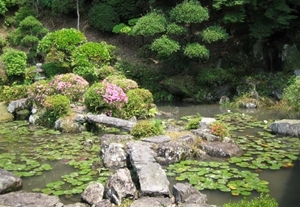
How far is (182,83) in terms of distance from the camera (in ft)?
49.9

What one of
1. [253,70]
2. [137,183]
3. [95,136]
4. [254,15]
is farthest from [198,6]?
[137,183]

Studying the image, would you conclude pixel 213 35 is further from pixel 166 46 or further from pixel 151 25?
pixel 151 25

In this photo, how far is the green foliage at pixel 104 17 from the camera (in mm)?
19328

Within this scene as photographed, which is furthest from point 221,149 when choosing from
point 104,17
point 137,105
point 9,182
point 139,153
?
point 104,17

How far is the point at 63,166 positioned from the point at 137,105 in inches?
169

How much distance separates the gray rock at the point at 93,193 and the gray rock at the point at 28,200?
0.42 metres

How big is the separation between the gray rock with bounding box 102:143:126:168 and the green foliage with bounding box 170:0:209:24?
7.55m

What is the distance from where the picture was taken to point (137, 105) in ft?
38.3

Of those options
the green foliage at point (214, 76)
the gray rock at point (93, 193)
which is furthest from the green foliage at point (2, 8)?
the gray rock at point (93, 193)

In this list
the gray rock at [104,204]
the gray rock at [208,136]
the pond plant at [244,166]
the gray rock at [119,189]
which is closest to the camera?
the gray rock at [104,204]

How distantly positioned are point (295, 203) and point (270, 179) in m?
0.98

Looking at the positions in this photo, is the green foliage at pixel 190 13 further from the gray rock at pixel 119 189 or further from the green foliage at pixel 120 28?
the gray rock at pixel 119 189

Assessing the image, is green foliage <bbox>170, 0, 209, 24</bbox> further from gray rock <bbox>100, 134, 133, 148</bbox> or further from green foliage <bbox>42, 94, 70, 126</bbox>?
gray rock <bbox>100, 134, 133, 148</bbox>

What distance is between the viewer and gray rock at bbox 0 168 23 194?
6.40 meters
